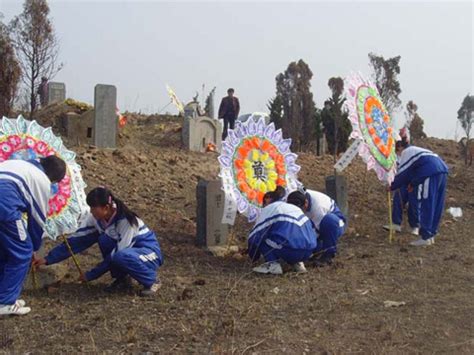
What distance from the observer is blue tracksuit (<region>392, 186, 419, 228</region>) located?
910 centimetres

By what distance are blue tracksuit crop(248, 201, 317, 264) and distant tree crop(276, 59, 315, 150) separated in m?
13.0

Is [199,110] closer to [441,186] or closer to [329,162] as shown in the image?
[329,162]

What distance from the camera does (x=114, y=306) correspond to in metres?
4.88

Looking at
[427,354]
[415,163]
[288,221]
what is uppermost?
[415,163]

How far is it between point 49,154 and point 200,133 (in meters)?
9.06

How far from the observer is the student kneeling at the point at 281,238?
6.14m

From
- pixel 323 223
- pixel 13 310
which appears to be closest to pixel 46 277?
pixel 13 310

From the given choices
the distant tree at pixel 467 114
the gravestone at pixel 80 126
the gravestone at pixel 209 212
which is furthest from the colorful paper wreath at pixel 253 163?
the distant tree at pixel 467 114

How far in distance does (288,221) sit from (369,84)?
2920 millimetres

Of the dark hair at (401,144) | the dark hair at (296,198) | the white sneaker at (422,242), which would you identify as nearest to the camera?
the dark hair at (296,198)

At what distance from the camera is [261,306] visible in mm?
5020

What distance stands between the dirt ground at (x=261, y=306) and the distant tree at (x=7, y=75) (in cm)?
428

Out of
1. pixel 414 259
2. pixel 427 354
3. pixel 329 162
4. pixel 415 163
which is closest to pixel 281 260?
pixel 414 259

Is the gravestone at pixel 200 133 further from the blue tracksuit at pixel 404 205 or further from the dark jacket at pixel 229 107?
the blue tracksuit at pixel 404 205
